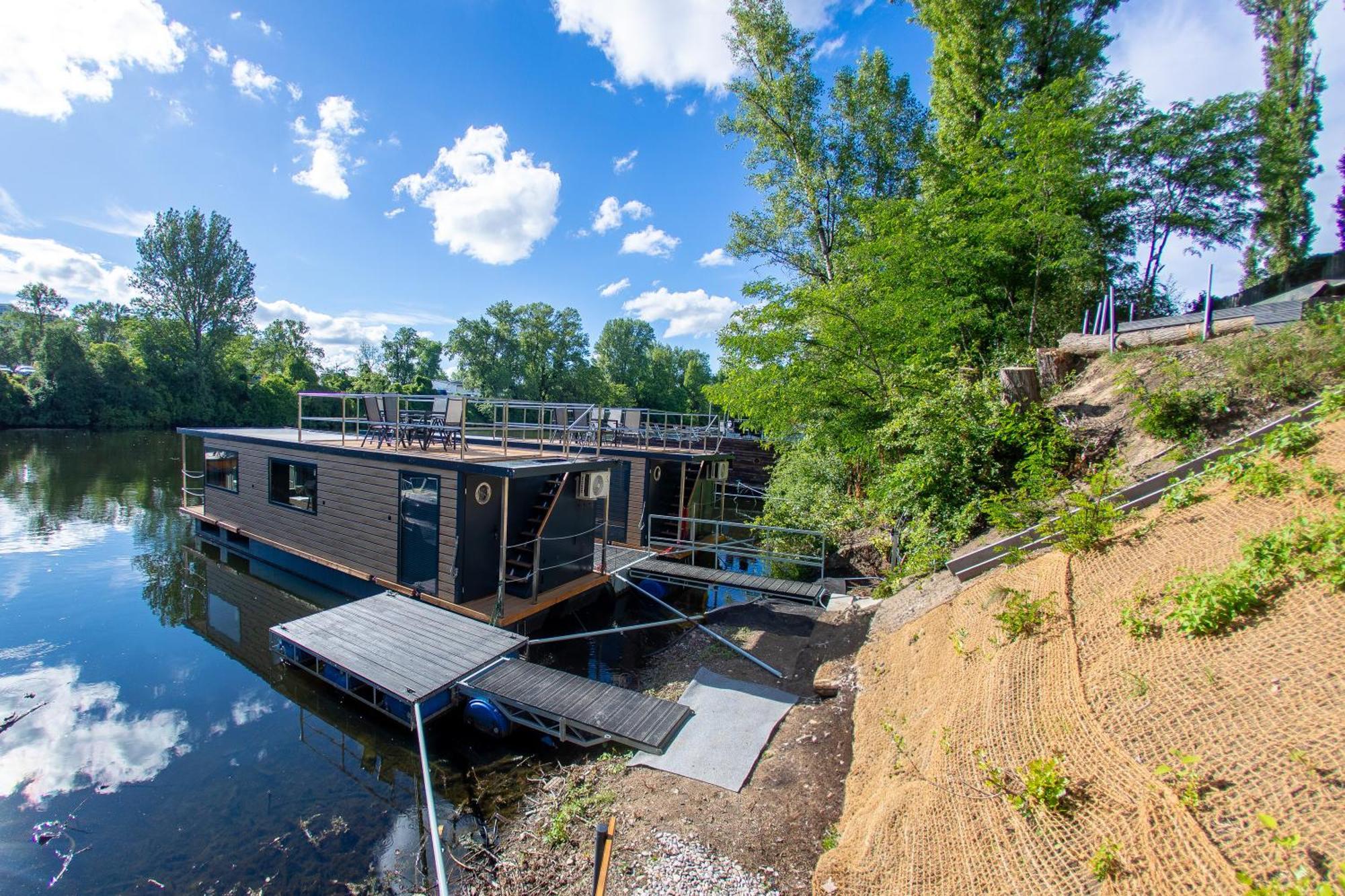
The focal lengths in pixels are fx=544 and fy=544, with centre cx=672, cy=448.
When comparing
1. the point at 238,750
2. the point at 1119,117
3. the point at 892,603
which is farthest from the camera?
the point at 1119,117

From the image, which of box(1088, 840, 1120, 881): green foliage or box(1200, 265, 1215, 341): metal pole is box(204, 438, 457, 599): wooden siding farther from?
box(1200, 265, 1215, 341): metal pole

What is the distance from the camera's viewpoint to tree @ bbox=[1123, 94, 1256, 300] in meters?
15.2

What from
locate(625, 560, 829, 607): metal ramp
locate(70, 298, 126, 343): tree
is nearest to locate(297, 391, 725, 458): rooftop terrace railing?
locate(625, 560, 829, 607): metal ramp

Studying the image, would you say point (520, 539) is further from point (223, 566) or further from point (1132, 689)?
point (223, 566)

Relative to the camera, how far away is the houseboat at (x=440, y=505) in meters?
8.43

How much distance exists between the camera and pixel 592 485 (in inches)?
393

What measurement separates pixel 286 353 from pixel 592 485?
254 ft

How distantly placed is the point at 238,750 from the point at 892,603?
322 inches

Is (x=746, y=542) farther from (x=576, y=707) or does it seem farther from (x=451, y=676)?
(x=451, y=676)

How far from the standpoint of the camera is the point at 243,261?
153 ft

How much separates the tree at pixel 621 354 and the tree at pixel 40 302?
60884 millimetres

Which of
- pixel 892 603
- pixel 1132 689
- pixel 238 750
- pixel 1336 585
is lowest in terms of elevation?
pixel 238 750

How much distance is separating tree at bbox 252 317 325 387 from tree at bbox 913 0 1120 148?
59.4m

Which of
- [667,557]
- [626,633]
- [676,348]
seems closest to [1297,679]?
[626,633]
